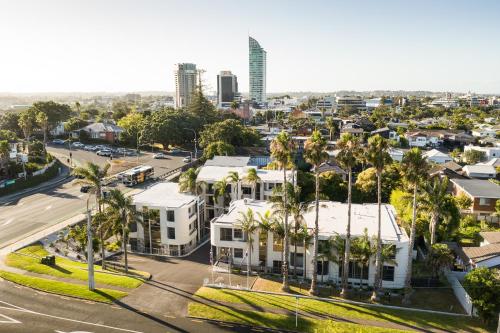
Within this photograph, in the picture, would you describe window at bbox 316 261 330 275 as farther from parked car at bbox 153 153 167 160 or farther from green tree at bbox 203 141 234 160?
parked car at bbox 153 153 167 160

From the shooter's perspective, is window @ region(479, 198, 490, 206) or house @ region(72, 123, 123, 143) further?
house @ region(72, 123, 123, 143)

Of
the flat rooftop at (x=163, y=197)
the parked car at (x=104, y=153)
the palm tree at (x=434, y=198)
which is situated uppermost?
the palm tree at (x=434, y=198)

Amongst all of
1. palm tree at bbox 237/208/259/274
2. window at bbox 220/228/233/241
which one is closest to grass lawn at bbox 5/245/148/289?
window at bbox 220/228/233/241

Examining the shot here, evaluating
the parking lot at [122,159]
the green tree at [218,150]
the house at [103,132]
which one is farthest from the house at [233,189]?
the house at [103,132]

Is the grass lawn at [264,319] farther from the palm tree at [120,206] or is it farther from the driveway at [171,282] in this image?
the palm tree at [120,206]

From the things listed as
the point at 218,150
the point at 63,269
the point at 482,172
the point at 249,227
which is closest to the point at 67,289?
the point at 63,269

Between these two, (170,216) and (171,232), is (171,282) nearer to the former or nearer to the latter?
(171,232)

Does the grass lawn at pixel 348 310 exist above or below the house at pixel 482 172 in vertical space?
below
